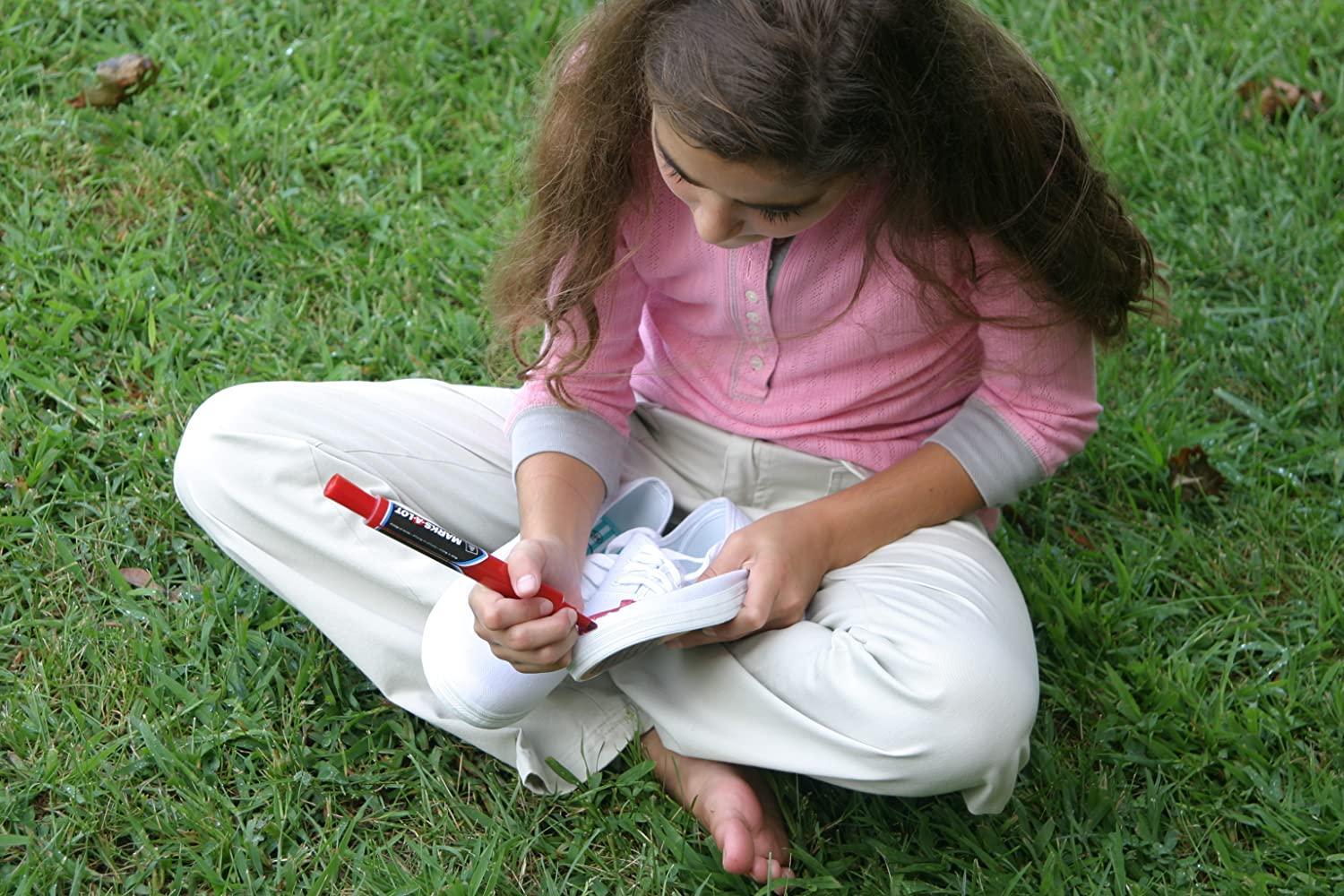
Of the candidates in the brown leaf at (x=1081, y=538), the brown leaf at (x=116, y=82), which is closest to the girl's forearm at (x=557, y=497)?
the brown leaf at (x=1081, y=538)

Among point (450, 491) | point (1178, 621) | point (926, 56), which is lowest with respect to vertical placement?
point (1178, 621)

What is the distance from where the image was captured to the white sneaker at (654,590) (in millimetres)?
1745

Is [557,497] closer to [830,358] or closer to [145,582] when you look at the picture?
[830,358]

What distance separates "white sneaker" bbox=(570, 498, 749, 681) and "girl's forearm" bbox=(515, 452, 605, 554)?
0.17ft

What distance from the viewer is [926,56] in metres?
1.60

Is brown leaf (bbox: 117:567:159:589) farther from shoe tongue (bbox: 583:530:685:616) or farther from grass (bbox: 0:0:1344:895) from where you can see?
shoe tongue (bbox: 583:530:685:616)

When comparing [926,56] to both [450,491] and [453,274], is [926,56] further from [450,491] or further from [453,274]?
[453,274]

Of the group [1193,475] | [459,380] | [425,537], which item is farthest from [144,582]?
[1193,475]

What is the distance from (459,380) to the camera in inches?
102

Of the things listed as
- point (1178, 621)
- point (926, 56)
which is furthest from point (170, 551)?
point (1178, 621)

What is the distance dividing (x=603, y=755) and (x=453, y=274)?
1.12 meters

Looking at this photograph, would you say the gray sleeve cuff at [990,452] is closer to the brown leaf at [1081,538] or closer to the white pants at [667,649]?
the white pants at [667,649]

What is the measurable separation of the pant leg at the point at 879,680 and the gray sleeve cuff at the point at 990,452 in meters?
0.08

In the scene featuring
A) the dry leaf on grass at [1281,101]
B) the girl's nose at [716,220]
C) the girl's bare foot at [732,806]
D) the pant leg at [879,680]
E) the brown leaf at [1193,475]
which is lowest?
the brown leaf at [1193,475]
